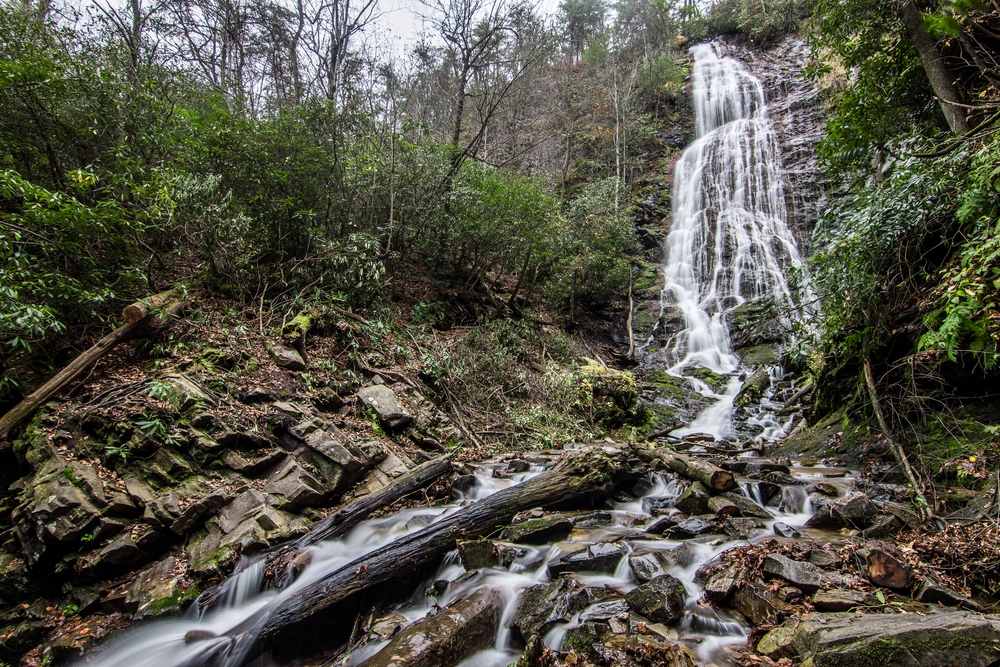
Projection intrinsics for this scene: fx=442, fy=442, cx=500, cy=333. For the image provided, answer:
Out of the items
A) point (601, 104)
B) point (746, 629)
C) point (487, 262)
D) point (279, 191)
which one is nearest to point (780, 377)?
point (487, 262)

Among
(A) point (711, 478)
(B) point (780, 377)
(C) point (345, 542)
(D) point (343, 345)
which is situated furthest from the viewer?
(B) point (780, 377)

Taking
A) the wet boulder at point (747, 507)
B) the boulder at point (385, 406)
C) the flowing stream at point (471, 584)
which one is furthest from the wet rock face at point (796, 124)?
the boulder at point (385, 406)

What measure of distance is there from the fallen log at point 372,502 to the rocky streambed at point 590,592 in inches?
3.4

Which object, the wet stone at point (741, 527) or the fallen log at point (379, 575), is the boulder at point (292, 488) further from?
the wet stone at point (741, 527)

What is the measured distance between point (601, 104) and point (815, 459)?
70.9ft

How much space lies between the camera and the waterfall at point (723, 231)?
14.2 metres

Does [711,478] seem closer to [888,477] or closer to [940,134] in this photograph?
[888,477]

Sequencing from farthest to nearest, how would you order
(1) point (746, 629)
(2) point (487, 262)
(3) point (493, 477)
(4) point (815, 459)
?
(2) point (487, 262) < (4) point (815, 459) < (3) point (493, 477) < (1) point (746, 629)

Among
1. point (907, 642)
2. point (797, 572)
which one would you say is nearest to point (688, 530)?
point (797, 572)

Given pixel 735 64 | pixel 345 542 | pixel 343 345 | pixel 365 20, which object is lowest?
pixel 345 542

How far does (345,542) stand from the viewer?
4547 mm

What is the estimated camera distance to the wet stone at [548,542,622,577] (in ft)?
12.9

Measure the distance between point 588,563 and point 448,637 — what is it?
1.40 meters

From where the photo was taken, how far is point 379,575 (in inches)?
150
